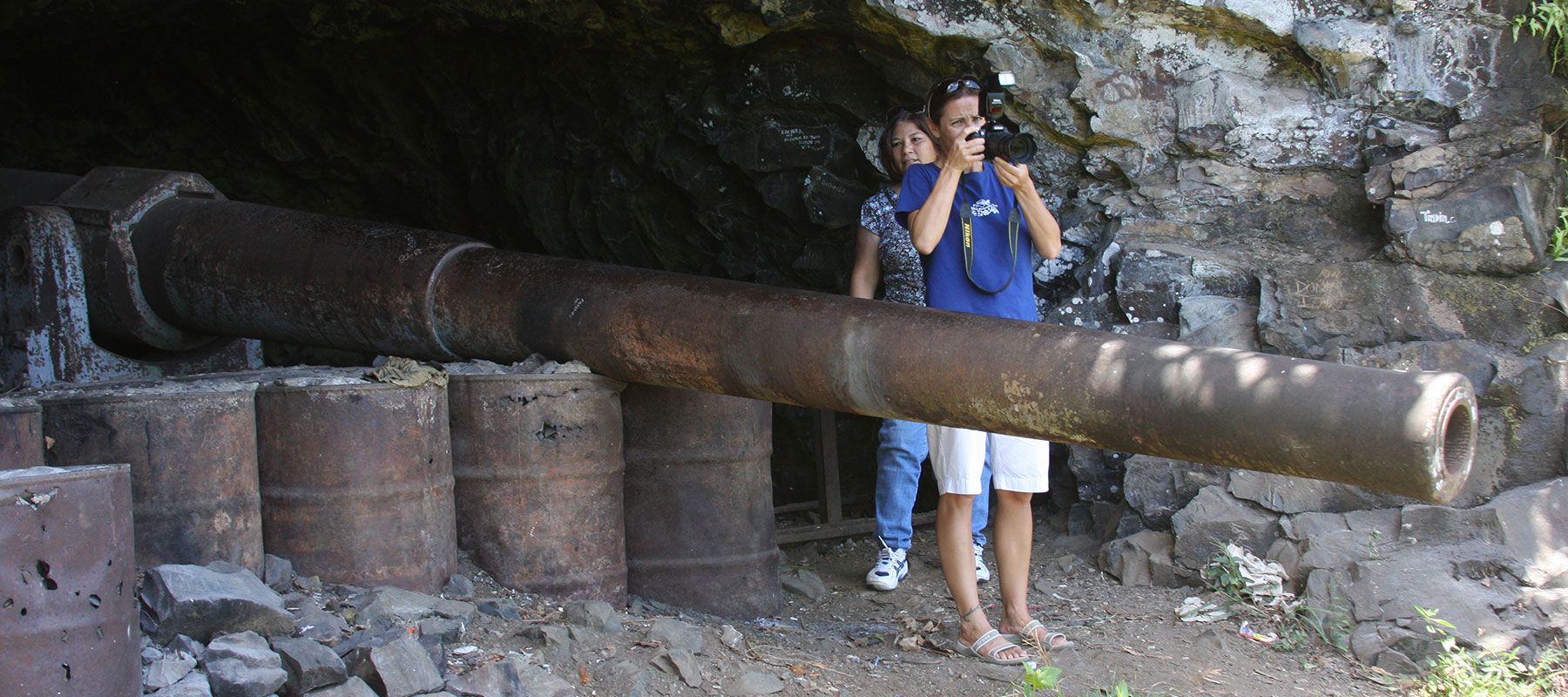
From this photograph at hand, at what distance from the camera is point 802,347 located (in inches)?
107

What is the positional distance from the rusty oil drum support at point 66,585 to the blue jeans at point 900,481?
255 cm

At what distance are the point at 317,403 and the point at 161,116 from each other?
15.5 ft

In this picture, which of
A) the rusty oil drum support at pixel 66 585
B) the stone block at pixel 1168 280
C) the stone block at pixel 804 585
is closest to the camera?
the rusty oil drum support at pixel 66 585

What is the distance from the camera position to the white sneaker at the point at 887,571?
4.19 meters

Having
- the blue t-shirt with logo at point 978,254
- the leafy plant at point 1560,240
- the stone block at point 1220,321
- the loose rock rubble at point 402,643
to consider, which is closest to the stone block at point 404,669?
the loose rock rubble at point 402,643

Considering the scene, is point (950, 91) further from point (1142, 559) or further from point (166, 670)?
point (166, 670)

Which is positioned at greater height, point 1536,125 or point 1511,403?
point 1536,125

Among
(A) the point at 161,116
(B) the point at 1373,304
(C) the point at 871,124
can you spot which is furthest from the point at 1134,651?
(A) the point at 161,116

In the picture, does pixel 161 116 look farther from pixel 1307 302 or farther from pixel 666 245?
pixel 1307 302

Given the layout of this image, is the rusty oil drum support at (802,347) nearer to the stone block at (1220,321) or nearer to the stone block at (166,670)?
the stone block at (166,670)

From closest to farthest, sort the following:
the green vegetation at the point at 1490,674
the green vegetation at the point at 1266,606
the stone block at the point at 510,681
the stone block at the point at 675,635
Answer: the stone block at the point at 510,681
the green vegetation at the point at 1490,674
the stone block at the point at 675,635
the green vegetation at the point at 1266,606

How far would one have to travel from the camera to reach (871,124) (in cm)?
503

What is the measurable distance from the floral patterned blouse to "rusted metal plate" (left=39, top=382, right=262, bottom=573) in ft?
6.84

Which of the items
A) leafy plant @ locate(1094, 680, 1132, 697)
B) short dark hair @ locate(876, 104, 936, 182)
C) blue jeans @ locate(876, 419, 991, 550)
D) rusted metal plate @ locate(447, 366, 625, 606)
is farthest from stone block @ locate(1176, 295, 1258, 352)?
rusted metal plate @ locate(447, 366, 625, 606)
